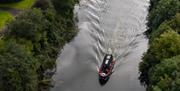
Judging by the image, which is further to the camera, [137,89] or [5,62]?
A: [137,89]

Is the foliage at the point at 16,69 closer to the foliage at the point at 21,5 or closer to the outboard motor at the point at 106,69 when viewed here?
the outboard motor at the point at 106,69

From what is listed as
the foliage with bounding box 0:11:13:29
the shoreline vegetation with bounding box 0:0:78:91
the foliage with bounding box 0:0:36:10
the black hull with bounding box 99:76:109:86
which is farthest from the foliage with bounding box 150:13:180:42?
the foliage with bounding box 0:11:13:29

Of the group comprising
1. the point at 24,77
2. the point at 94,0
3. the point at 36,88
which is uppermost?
the point at 24,77

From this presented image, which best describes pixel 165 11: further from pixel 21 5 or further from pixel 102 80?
pixel 21 5

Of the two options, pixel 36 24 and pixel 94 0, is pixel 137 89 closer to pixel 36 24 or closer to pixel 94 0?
pixel 36 24

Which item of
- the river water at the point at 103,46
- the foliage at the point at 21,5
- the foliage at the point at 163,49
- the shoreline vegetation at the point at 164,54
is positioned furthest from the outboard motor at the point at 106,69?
the foliage at the point at 21,5

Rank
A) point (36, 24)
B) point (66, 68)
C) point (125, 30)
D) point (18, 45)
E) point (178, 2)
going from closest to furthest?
point (18, 45), point (36, 24), point (66, 68), point (178, 2), point (125, 30)

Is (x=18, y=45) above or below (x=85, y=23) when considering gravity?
above

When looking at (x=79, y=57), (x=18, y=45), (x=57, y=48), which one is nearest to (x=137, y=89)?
(x=79, y=57)
